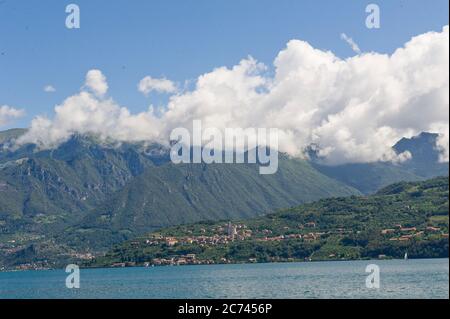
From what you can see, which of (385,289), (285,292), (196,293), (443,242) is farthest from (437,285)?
(443,242)

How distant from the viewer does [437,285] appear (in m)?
81.2

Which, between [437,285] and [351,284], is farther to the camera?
[351,284]
